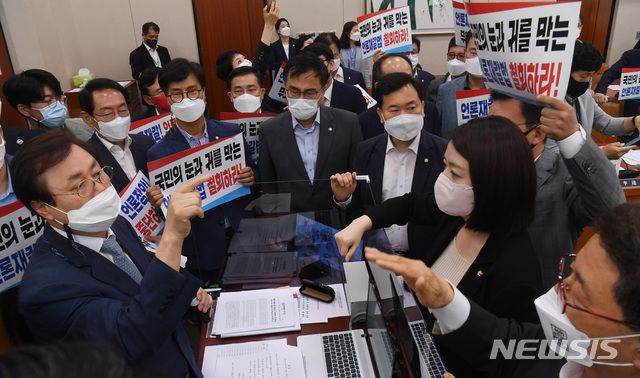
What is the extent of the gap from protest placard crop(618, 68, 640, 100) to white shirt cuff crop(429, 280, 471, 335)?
13.8 feet

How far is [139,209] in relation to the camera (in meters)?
2.12

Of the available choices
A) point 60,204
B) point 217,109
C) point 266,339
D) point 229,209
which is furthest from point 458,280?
point 217,109

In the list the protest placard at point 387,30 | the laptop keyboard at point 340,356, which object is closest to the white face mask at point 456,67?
the protest placard at point 387,30

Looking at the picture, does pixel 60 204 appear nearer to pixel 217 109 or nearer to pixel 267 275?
pixel 267 275

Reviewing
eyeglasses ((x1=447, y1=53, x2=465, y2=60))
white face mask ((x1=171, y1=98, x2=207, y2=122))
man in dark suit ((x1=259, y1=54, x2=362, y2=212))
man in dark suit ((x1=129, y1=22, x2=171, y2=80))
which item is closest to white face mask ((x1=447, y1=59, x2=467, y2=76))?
eyeglasses ((x1=447, y1=53, x2=465, y2=60))

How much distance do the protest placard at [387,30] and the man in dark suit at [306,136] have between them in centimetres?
151

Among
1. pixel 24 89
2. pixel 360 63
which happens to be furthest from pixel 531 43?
pixel 360 63

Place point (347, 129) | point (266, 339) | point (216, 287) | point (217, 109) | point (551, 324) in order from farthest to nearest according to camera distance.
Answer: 1. point (217, 109)
2. point (347, 129)
3. point (216, 287)
4. point (266, 339)
5. point (551, 324)

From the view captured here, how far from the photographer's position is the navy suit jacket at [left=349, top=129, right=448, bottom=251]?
2.18 meters

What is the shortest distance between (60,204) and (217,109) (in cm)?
719

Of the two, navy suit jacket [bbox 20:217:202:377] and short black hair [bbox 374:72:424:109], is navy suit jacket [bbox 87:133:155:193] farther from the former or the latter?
short black hair [bbox 374:72:424:109]

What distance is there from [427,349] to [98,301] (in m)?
0.99

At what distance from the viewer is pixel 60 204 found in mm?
1368

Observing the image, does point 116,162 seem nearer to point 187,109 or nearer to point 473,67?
point 187,109
